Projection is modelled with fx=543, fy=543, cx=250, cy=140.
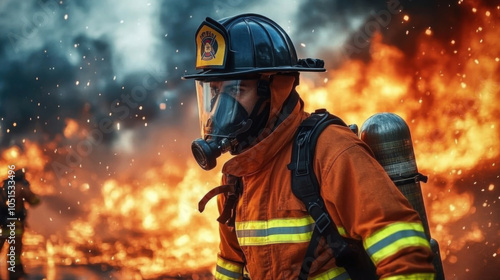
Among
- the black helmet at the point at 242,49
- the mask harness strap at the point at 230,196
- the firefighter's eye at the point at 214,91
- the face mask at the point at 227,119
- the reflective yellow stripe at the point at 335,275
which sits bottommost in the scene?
the reflective yellow stripe at the point at 335,275

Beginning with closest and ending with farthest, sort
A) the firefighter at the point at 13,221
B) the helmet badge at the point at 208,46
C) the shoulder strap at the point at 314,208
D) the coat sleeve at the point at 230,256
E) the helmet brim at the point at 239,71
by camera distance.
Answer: the shoulder strap at the point at 314,208 < the helmet brim at the point at 239,71 < the helmet badge at the point at 208,46 < the coat sleeve at the point at 230,256 < the firefighter at the point at 13,221

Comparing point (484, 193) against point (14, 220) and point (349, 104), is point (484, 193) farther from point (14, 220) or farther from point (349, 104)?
point (14, 220)

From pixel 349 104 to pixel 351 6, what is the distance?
127 cm

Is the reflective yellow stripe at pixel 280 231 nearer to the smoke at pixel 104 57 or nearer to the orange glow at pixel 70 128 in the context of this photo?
the smoke at pixel 104 57

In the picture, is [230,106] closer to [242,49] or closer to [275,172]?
[242,49]

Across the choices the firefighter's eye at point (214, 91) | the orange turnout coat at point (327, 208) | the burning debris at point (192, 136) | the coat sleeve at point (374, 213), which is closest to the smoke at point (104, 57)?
the burning debris at point (192, 136)

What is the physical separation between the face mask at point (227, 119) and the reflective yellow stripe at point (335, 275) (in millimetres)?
728

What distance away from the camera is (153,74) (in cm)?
721

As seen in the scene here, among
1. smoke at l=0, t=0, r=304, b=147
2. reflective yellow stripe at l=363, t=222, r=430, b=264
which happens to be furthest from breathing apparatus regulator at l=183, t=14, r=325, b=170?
smoke at l=0, t=0, r=304, b=147

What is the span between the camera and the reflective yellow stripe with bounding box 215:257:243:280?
298cm

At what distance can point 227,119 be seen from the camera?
2.59m

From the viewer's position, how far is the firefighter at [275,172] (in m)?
2.06

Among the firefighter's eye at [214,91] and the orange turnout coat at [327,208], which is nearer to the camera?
the orange turnout coat at [327,208]

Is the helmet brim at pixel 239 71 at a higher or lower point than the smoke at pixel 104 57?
lower
